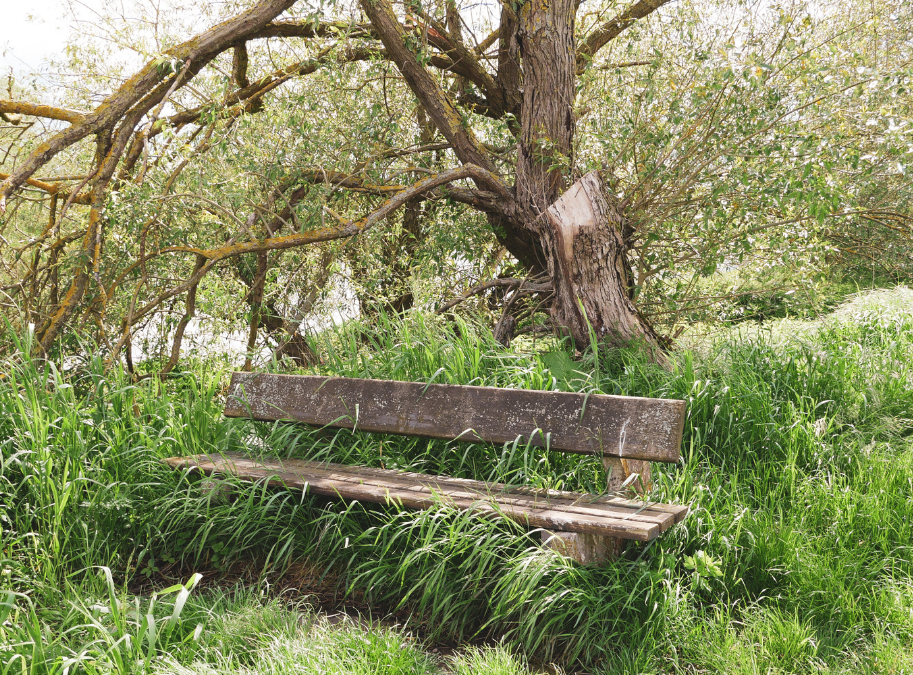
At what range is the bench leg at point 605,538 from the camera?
2.97m

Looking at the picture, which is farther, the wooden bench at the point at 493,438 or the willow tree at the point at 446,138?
the willow tree at the point at 446,138

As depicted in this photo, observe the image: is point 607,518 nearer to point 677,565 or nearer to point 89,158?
point 677,565

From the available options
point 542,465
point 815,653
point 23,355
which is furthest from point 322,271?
point 815,653

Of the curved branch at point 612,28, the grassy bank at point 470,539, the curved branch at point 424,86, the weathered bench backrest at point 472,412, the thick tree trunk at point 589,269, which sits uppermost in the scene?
the curved branch at point 612,28

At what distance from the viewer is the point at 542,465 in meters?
3.76

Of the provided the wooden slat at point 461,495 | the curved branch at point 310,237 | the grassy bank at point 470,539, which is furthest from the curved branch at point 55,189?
the wooden slat at point 461,495

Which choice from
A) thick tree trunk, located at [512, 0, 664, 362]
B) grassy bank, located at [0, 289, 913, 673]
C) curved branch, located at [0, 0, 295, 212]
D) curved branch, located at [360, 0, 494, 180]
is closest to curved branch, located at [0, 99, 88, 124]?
curved branch, located at [0, 0, 295, 212]

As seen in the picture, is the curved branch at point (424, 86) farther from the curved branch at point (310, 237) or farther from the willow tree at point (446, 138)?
the curved branch at point (310, 237)

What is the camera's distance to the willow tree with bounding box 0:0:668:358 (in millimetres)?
4664

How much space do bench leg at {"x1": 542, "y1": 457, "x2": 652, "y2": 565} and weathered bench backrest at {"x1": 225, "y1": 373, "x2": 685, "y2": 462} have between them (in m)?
0.15

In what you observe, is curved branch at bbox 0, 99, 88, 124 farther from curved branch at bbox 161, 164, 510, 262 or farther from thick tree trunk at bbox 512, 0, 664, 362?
thick tree trunk at bbox 512, 0, 664, 362

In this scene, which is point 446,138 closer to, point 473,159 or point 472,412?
point 473,159

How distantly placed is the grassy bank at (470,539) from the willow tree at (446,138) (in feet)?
1.95

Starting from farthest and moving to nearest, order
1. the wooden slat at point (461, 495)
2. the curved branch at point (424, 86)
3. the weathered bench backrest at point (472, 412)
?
1. the curved branch at point (424, 86)
2. the weathered bench backrest at point (472, 412)
3. the wooden slat at point (461, 495)
